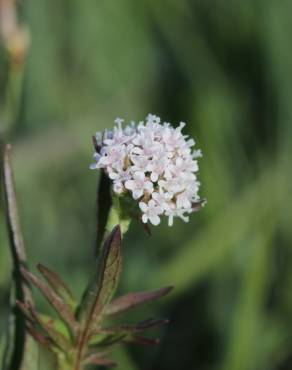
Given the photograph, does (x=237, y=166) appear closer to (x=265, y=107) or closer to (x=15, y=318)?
(x=265, y=107)

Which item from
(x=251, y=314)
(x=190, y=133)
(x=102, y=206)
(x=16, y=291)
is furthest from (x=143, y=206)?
(x=190, y=133)

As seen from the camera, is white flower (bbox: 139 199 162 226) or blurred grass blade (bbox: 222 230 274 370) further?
blurred grass blade (bbox: 222 230 274 370)

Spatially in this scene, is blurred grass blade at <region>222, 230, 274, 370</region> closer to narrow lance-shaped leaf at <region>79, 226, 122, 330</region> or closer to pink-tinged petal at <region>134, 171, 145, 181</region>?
narrow lance-shaped leaf at <region>79, 226, 122, 330</region>

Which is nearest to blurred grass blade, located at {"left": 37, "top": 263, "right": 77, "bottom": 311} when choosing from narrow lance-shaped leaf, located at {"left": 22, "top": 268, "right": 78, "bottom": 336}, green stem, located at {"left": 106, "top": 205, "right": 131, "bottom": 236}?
narrow lance-shaped leaf, located at {"left": 22, "top": 268, "right": 78, "bottom": 336}

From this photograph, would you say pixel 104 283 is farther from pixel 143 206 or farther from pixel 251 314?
pixel 251 314

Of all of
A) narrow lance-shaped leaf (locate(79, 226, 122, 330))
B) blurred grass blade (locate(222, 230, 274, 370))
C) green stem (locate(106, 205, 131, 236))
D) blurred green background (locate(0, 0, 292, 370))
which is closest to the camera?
narrow lance-shaped leaf (locate(79, 226, 122, 330))

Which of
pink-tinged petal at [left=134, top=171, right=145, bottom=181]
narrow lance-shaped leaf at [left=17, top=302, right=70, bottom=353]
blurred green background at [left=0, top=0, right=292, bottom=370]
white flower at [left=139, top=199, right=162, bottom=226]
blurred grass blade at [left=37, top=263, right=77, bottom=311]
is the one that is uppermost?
blurred green background at [left=0, top=0, right=292, bottom=370]
